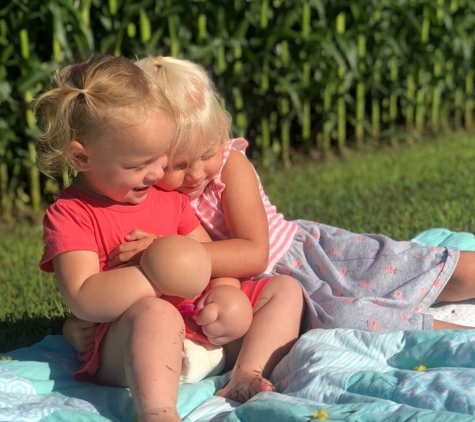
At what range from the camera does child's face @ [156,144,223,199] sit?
2666 mm

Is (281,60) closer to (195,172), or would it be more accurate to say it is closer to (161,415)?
(195,172)

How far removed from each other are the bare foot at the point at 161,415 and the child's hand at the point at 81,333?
0.51 m

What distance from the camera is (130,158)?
2422 millimetres

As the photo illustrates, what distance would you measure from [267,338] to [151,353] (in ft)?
1.66

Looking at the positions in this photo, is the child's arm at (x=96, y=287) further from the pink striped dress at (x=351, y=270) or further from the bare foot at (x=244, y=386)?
the pink striped dress at (x=351, y=270)

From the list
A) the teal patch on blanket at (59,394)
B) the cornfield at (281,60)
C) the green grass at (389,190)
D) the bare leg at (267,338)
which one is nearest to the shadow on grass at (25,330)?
the teal patch on blanket at (59,394)

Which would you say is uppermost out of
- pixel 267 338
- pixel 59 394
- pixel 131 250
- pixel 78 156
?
pixel 78 156

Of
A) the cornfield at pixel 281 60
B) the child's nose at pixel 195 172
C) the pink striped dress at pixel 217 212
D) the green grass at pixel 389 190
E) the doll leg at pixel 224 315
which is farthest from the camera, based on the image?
the cornfield at pixel 281 60

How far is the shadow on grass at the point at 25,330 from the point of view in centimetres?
325

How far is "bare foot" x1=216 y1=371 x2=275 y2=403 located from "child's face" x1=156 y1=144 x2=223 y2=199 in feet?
2.08

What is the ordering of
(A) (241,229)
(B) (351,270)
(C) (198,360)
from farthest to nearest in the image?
1. (B) (351,270)
2. (A) (241,229)
3. (C) (198,360)

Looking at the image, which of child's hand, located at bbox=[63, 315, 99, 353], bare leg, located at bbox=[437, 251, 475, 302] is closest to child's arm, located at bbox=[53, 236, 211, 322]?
child's hand, located at bbox=[63, 315, 99, 353]

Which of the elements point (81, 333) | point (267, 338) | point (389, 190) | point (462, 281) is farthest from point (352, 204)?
point (81, 333)

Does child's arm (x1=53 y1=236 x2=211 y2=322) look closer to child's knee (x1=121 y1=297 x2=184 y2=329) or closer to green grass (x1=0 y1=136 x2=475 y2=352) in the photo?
child's knee (x1=121 y1=297 x2=184 y2=329)
